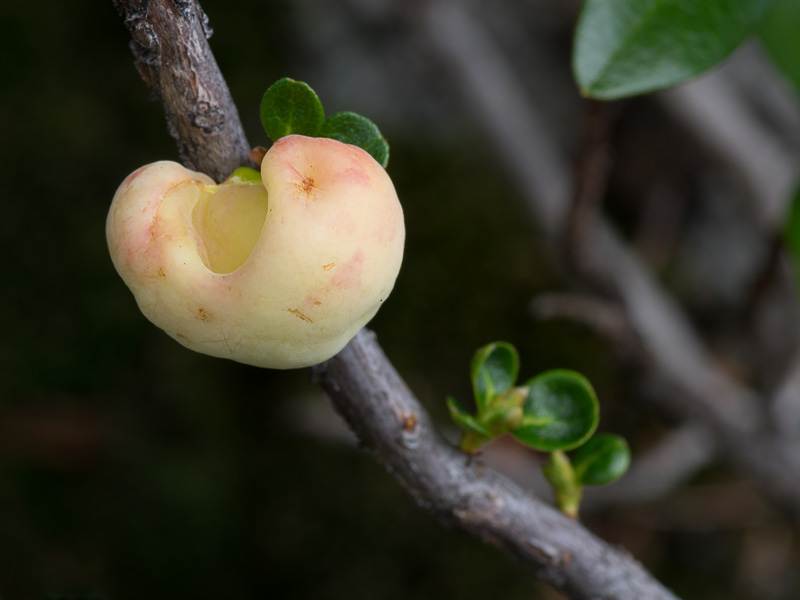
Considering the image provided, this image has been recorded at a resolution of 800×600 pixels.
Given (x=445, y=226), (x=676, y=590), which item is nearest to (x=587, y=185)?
(x=445, y=226)

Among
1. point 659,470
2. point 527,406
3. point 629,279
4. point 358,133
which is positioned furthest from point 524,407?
point 659,470

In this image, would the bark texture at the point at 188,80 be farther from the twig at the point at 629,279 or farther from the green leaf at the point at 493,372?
the twig at the point at 629,279

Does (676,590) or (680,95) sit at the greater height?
(680,95)

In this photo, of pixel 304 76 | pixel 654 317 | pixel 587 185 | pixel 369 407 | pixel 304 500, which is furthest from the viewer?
pixel 304 76

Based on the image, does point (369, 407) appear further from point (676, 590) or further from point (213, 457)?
point (676, 590)

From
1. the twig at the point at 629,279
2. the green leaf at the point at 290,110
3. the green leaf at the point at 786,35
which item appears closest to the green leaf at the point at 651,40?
the green leaf at the point at 786,35

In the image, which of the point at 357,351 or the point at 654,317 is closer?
the point at 357,351

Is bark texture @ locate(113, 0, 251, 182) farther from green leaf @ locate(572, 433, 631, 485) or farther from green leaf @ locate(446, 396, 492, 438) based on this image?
green leaf @ locate(572, 433, 631, 485)
